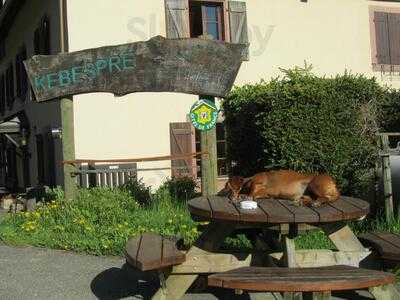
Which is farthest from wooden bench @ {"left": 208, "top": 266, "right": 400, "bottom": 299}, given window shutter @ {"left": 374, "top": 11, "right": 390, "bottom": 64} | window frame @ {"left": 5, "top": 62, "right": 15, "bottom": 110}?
window frame @ {"left": 5, "top": 62, "right": 15, "bottom": 110}

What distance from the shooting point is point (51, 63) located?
379 inches

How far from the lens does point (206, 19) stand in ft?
47.8

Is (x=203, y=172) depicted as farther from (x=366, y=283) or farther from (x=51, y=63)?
(x=366, y=283)

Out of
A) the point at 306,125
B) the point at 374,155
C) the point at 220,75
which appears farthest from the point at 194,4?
the point at 374,155

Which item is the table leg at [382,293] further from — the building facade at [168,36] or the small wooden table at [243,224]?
the building facade at [168,36]

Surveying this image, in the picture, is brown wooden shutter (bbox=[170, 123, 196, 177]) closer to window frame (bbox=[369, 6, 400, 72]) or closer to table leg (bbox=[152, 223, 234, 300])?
window frame (bbox=[369, 6, 400, 72])

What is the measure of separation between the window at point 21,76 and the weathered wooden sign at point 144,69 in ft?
27.8

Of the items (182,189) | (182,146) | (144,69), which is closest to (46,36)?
(182,146)

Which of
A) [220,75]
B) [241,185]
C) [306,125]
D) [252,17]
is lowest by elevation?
[241,185]

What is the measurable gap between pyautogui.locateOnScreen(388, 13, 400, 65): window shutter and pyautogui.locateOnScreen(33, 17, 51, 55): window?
8.40 m

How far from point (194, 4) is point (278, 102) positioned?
20.4 ft

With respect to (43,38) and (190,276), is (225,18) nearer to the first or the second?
(43,38)

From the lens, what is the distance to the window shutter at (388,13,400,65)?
1591 cm

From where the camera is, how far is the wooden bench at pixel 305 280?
3.72 m
